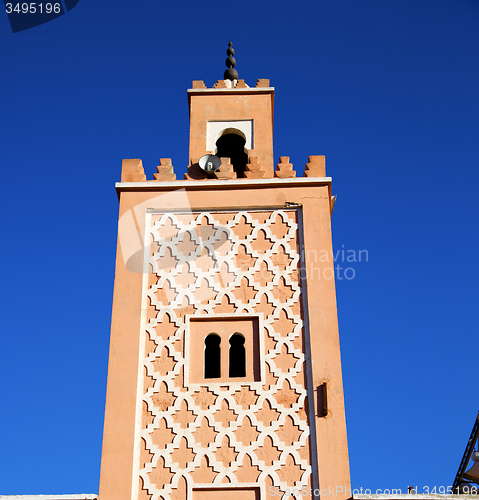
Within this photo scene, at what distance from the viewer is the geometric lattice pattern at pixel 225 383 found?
7.56 m

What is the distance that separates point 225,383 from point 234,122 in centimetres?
453

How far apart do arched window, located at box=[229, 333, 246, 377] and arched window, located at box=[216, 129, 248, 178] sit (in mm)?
3241

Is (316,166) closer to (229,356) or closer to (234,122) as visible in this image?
(234,122)

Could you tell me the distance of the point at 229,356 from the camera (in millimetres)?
8344

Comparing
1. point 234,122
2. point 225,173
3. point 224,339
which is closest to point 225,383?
point 224,339

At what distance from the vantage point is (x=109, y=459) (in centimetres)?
760

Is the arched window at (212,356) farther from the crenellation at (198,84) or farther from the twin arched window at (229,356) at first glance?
the crenellation at (198,84)

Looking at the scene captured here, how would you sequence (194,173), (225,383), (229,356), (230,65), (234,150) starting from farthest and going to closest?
1. (230,65)
2. (234,150)
3. (194,173)
4. (229,356)
5. (225,383)

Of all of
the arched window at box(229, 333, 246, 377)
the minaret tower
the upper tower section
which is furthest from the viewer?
the upper tower section

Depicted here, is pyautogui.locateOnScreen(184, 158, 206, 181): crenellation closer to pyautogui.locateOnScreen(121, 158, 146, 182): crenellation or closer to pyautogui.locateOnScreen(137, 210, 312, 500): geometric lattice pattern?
pyautogui.locateOnScreen(121, 158, 146, 182): crenellation

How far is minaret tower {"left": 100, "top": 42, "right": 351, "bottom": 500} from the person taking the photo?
24.8 ft

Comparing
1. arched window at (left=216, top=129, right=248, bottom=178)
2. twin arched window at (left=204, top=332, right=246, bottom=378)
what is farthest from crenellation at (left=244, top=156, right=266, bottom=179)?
twin arched window at (left=204, top=332, right=246, bottom=378)

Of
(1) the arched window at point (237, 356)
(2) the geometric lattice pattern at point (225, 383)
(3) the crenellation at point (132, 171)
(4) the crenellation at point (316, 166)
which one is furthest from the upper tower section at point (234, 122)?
(1) the arched window at point (237, 356)

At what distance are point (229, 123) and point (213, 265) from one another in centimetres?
288
